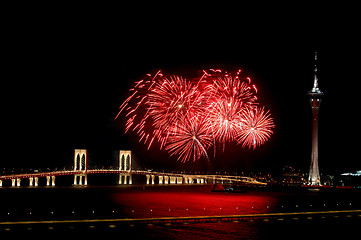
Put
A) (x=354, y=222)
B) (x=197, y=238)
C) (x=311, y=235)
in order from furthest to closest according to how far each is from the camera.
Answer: (x=354, y=222)
(x=311, y=235)
(x=197, y=238)

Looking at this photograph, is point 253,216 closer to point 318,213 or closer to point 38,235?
point 318,213

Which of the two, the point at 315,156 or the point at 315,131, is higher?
the point at 315,131

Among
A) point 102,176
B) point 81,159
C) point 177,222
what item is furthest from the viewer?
point 102,176

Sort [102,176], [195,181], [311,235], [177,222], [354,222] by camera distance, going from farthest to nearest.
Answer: [102,176] → [195,181] → [354,222] → [177,222] → [311,235]

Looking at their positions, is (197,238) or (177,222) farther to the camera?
(177,222)

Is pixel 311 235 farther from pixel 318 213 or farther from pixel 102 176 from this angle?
pixel 102 176

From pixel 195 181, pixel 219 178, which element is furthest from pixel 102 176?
pixel 219 178

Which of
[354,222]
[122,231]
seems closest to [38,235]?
[122,231]

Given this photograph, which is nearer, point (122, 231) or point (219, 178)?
point (122, 231)

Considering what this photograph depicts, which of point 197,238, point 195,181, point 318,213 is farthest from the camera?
point 195,181
